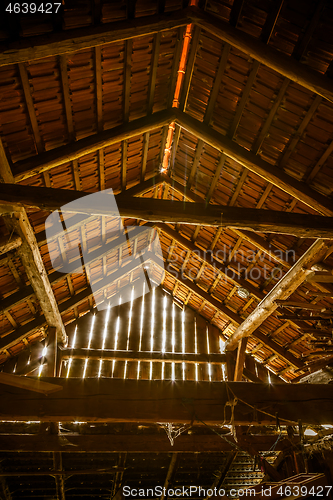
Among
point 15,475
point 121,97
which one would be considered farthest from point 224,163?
point 15,475

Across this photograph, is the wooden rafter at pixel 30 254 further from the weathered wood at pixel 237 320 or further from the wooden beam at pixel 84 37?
the weathered wood at pixel 237 320

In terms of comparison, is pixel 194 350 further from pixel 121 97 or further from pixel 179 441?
pixel 121 97

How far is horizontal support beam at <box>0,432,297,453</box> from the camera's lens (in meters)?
5.83

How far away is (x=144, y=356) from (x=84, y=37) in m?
6.51

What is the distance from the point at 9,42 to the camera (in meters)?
3.03

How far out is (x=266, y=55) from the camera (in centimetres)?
365

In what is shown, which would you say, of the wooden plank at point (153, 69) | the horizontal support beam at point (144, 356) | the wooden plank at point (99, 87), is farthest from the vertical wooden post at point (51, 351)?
the wooden plank at point (153, 69)

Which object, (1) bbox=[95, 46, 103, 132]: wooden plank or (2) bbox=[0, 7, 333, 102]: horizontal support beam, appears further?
(1) bbox=[95, 46, 103, 132]: wooden plank

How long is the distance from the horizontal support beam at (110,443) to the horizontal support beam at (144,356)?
1993 mm

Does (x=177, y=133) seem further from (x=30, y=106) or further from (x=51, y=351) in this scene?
(x=51, y=351)

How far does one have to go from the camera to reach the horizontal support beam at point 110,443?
5828 mm

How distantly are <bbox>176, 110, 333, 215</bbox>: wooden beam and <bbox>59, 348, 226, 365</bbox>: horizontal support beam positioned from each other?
4.70m

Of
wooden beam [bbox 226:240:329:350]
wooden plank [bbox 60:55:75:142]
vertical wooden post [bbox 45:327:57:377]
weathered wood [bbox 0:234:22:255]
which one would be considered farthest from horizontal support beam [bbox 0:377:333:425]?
vertical wooden post [bbox 45:327:57:377]

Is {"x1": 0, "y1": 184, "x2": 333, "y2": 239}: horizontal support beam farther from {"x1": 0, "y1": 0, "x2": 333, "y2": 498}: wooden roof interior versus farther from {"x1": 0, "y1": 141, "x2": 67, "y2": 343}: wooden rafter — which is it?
{"x1": 0, "y1": 141, "x2": 67, "y2": 343}: wooden rafter
